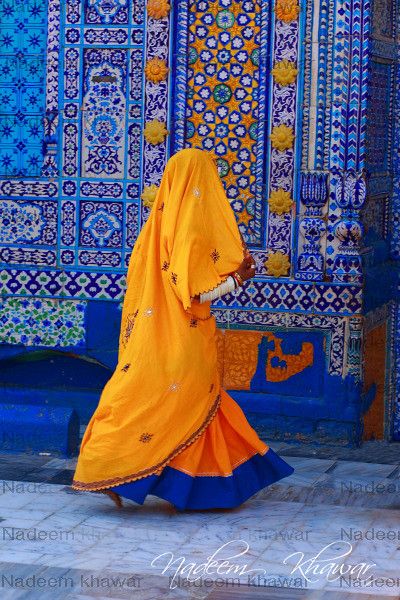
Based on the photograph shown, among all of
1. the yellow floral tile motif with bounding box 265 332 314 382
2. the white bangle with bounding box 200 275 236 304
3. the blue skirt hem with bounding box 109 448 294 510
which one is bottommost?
the blue skirt hem with bounding box 109 448 294 510

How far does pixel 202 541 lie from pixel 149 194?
2.61 m

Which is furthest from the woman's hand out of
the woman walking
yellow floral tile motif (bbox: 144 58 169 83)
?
yellow floral tile motif (bbox: 144 58 169 83)

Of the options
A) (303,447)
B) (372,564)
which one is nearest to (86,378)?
(303,447)

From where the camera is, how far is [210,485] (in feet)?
19.1

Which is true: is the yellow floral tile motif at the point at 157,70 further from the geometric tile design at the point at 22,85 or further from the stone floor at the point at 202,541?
the stone floor at the point at 202,541

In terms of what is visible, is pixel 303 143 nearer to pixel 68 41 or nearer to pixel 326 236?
pixel 326 236

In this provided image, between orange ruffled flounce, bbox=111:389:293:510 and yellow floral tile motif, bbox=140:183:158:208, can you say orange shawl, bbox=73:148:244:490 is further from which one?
yellow floral tile motif, bbox=140:183:158:208

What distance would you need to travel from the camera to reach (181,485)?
5.74m

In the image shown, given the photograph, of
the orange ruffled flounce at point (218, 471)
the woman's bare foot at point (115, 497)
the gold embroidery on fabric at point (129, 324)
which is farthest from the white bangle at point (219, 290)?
the woman's bare foot at point (115, 497)

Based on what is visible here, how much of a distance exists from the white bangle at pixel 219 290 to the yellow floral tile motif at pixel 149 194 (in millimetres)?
1710

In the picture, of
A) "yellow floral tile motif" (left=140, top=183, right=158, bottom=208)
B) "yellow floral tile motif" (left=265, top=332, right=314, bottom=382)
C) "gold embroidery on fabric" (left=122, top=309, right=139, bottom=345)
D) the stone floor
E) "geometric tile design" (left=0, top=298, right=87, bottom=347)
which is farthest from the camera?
"geometric tile design" (left=0, top=298, right=87, bottom=347)

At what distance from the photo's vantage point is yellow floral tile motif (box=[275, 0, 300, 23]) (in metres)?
7.23

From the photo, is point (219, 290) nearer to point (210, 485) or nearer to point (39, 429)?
point (210, 485)

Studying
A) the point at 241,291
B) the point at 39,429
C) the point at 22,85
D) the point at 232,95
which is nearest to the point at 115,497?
the point at 39,429
